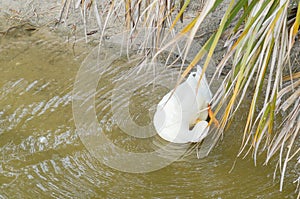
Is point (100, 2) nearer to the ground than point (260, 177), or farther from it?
farther from it

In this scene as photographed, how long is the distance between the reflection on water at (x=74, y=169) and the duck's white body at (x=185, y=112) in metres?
0.09

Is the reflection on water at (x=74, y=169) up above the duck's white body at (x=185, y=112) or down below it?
below

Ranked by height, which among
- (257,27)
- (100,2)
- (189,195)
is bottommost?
(189,195)

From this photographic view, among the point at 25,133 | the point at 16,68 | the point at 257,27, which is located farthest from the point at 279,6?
the point at 16,68

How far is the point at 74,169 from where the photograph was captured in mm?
2010

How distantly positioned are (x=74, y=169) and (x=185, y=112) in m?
0.47

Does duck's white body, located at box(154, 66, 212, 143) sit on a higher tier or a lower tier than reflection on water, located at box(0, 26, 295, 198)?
higher

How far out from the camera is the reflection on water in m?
1.92

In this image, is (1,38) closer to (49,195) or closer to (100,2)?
(100,2)

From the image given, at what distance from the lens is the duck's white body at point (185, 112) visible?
2115 mm

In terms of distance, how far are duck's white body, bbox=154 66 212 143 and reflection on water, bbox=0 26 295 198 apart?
94 millimetres

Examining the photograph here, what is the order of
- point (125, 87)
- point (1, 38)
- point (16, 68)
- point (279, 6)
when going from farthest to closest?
point (1, 38), point (16, 68), point (125, 87), point (279, 6)

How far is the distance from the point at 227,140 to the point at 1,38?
1520 mm

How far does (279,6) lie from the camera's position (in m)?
1.35
